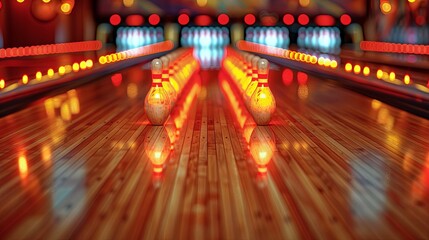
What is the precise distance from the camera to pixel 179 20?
12.9m

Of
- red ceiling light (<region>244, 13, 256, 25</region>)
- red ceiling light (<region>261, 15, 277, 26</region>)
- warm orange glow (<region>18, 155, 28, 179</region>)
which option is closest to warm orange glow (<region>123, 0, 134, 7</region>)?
red ceiling light (<region>244, 13, 256, 25</region>)

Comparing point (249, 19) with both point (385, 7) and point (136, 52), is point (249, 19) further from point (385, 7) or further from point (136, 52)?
point (136, 52)

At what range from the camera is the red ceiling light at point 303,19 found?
13.0 metres

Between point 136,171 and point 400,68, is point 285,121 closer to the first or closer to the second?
point 136,171

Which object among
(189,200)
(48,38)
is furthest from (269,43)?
(189,200)

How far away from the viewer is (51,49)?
1107cm

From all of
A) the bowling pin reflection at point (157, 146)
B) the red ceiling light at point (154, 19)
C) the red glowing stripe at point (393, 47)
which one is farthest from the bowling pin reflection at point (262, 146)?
the red ceiling light at point (154, 19)

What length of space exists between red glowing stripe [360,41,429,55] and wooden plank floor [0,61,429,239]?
23.6ft

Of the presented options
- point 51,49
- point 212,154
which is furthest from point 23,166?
point 51,49

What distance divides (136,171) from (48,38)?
9.84 metres

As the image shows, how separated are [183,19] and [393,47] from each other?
4.51 metres

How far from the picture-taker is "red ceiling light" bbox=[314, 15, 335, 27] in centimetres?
1302

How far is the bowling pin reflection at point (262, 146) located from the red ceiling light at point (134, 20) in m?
9.87

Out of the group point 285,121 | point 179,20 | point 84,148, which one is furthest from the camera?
point 179,20
